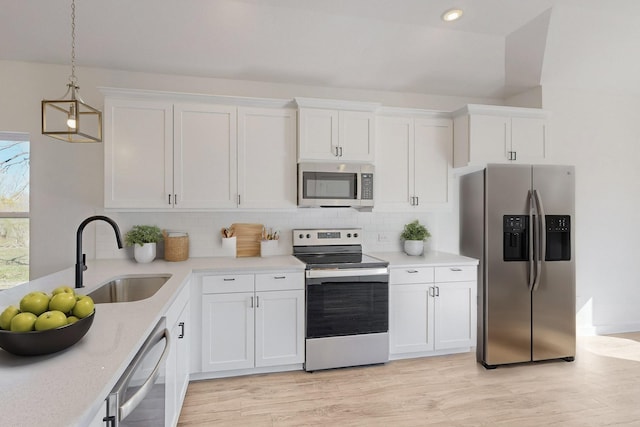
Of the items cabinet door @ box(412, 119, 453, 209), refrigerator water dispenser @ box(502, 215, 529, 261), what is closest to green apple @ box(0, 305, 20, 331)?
cabinet door @ box(412, 119, 453, 209)

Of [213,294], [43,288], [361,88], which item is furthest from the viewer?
[361,88]

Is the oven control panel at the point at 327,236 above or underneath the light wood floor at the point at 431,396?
above

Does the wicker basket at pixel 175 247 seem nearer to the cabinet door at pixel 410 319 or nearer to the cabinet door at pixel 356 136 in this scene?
the cabinet door at pixel 356 136

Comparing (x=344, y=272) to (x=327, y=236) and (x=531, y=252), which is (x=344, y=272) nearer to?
(x=327, y=236)

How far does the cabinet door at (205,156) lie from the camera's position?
297cm

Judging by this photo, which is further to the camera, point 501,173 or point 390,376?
point 501,173

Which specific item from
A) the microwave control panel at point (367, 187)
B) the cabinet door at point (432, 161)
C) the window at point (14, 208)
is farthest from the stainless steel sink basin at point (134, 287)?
the cabinet door at point (432, 161)

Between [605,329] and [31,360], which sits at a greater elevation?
[31,360]

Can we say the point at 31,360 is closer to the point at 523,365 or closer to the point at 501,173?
the point at 501,173

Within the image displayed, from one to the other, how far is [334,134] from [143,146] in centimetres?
165

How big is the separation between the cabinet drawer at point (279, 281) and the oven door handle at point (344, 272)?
0.31ft

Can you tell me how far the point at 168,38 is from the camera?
2918mm

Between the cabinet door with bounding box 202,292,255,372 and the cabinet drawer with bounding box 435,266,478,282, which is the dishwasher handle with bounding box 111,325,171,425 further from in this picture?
the cabinet drawer with bounding box 435,266,478,282

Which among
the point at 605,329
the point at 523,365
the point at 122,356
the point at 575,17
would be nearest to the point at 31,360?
the point at 122,356
